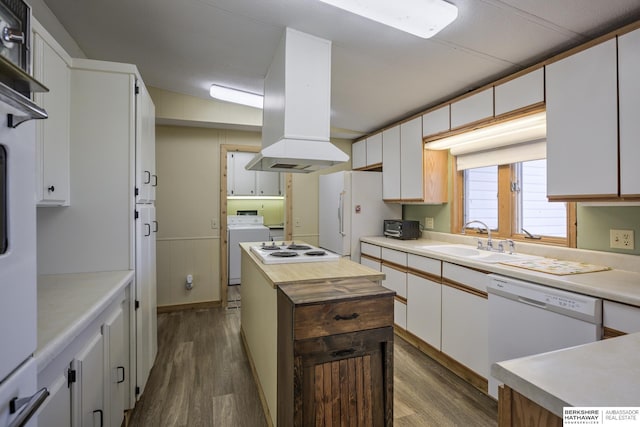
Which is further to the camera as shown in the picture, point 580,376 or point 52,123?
point 52,123

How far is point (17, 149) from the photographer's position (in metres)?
0.65

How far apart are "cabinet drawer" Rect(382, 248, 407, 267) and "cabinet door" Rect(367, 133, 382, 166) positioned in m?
1.22

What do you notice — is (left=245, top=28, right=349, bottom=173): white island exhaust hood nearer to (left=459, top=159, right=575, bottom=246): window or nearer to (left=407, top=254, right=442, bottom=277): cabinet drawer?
(left=407, top=254, right=442, bottom=277): cabinet drawer

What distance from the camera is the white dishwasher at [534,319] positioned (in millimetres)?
1506

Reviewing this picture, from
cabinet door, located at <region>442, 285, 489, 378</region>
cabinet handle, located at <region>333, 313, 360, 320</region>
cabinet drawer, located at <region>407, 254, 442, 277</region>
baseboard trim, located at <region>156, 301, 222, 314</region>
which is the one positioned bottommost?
baseboard trim, located at <region>156, 301, 222, 314</region>

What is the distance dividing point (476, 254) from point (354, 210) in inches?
58.6

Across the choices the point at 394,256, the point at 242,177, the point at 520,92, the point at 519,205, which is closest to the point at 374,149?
the point at 394,256

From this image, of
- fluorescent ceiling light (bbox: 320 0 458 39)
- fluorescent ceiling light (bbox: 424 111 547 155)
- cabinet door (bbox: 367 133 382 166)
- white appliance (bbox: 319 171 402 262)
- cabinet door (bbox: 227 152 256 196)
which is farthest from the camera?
cabinet door (bbox: 227 152 256 196)

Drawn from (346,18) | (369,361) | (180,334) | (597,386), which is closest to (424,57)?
(346,18)

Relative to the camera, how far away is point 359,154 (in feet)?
14.5

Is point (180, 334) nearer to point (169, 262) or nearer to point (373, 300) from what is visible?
point (169, 262)

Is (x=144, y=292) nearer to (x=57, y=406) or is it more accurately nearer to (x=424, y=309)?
(x=57, y=406)

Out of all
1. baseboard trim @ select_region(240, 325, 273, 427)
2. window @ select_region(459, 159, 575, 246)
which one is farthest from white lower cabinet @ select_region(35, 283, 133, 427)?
window @ select_region(459, 159, 575, 246)

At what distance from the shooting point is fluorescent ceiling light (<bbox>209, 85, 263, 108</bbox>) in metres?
3.34
